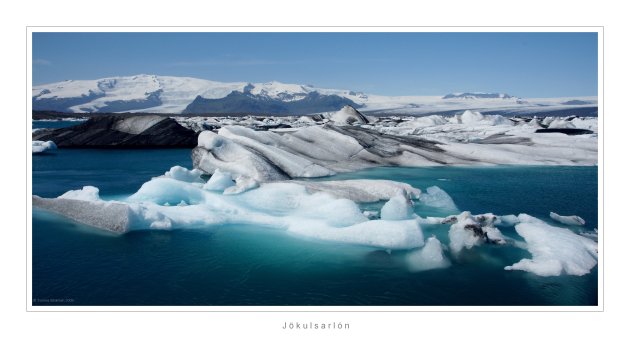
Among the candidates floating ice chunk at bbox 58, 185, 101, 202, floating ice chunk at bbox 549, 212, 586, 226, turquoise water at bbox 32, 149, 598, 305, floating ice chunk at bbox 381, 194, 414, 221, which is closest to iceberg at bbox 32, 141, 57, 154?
floating ice chunk at bbox 58, 185, 101, 202

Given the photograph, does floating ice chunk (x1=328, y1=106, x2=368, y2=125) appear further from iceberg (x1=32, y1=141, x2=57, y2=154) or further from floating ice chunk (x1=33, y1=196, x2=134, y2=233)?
floating ice chunk (x1=33, y1=196, x2=134, y2=233)

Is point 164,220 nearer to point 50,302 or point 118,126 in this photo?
point 50,302

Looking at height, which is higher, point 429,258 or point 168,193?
point 168,193

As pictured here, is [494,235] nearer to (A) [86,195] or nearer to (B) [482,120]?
(A) [86,195]

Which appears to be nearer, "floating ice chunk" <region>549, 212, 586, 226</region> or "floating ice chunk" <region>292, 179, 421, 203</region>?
"floating ice chunk" <region>549, 212, 586, 226</region>

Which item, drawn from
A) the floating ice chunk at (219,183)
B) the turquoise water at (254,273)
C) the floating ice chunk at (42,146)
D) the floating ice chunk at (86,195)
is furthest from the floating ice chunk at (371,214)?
the floating ice chunk at (42,146)

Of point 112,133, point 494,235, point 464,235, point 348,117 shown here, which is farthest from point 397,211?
point 348,117
